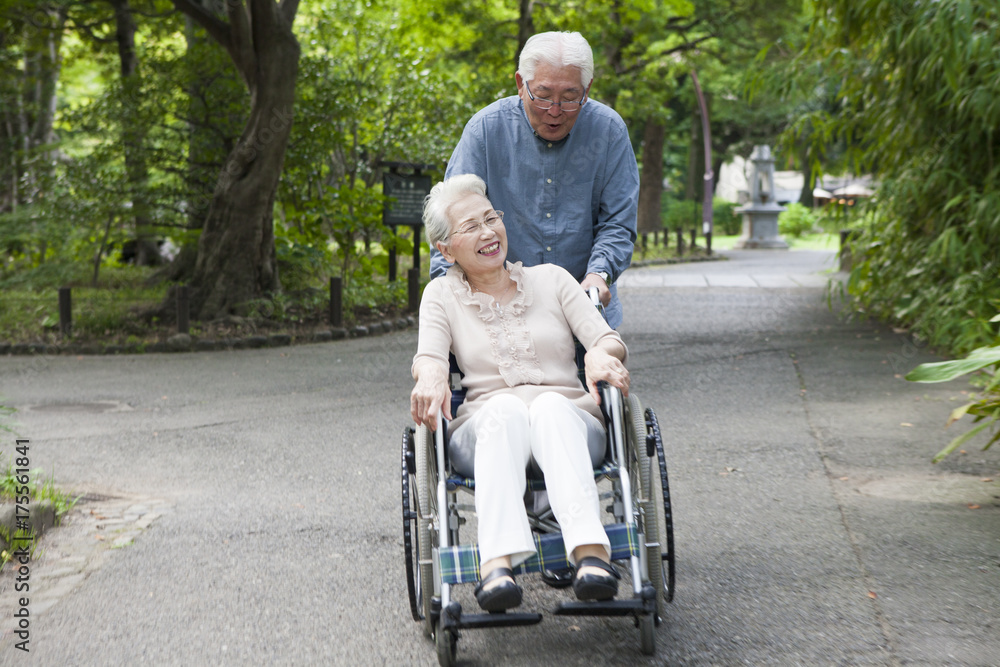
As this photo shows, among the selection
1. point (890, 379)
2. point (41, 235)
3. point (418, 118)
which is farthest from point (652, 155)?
point (890, 379)

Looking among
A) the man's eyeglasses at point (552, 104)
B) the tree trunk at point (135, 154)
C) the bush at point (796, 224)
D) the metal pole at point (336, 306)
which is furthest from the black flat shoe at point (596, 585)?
the bush at point (796, 224)

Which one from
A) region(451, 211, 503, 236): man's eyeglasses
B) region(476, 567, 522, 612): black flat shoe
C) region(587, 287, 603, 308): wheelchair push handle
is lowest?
region(476, 567, 522, 612): black flat shoe

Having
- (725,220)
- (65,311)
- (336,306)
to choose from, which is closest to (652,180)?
(725,220)

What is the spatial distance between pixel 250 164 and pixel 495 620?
32.0ft

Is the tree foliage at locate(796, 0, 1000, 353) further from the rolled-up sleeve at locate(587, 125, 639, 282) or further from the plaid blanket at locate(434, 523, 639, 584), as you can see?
the plaid blanket at locate(434, 523, 639, 584)

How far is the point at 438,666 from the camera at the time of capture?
3.02 meters

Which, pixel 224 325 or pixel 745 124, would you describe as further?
pixel 745 124

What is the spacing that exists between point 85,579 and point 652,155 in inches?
1219

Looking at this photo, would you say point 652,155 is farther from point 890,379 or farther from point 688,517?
point 688,517

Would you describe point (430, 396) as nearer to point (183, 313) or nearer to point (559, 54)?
point (559, 54)

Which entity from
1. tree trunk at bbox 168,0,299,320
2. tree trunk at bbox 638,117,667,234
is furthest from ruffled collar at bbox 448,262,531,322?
tree trunk at bbox 638,117,667,234

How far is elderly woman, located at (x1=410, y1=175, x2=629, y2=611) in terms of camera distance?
288 centimetres

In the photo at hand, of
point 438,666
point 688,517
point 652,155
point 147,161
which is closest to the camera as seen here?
point 438,666

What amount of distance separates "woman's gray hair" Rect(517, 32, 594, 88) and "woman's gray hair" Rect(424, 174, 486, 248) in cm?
43
